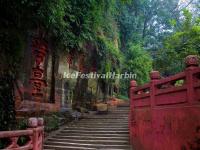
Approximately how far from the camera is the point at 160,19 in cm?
2455

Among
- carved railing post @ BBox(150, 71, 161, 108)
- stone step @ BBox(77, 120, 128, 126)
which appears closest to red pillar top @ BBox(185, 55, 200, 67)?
carved railing post @ BBox(150, 71, 161, 108)

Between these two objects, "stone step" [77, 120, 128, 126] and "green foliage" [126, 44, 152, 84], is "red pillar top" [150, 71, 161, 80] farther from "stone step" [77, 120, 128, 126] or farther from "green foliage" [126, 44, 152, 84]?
"green foliage" [126, 44, 152, 84]

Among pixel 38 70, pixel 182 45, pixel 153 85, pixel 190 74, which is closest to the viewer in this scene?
pixel 190 74

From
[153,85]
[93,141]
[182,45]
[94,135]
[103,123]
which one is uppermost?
[182,45]

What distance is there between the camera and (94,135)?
427 inches

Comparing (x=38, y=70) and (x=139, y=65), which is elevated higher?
(x=139, y=65)

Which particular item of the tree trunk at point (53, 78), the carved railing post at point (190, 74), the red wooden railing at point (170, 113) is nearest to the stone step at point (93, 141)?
the red wooden railing at point (170, 113)

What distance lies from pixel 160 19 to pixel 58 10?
17.2 m

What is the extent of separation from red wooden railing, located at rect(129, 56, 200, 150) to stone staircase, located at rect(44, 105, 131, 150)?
75 cm

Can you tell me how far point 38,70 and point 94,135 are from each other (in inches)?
126

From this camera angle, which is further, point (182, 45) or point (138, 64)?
point (138, 64)

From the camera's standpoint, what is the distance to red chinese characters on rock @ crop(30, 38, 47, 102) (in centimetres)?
1079

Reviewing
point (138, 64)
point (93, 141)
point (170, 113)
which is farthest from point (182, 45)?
point (170, 113)

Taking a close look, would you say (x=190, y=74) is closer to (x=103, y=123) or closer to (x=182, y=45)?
(x=103, y=123)
